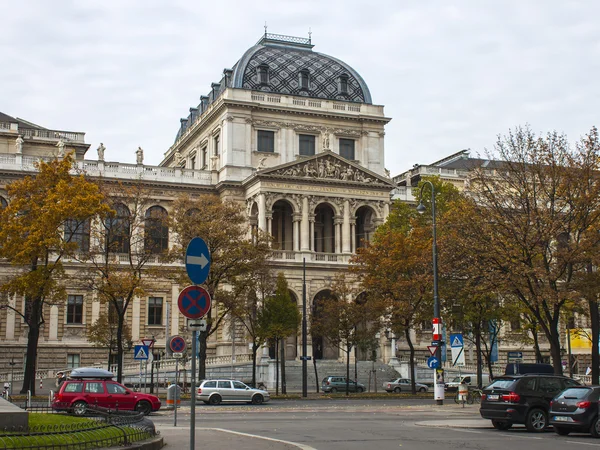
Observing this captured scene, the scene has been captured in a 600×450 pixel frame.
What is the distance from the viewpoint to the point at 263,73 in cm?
7619

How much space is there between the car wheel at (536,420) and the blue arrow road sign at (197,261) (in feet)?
47.3

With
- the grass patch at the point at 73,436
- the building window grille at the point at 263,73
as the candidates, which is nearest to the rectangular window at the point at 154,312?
the building window grille at the point at 263,73

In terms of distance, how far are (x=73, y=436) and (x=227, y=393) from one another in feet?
97.1

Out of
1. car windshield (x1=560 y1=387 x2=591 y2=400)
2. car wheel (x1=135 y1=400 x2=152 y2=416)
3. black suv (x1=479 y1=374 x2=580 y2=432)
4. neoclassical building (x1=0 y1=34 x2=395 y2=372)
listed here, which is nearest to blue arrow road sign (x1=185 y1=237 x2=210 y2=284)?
car windshield (x1=560 y1=387 x2=591 y2=400)

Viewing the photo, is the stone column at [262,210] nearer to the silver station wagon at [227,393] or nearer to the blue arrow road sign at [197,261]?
the silver station wagon at [227,393]

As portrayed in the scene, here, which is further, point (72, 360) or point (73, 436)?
point (72, 360)

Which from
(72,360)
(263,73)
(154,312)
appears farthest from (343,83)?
(72,360)

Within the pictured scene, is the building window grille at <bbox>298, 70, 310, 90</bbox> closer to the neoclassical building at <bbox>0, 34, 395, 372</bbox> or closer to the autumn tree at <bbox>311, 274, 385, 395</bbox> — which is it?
the neoclassical building at <bbox>0, 34, 395, 372</bbox>

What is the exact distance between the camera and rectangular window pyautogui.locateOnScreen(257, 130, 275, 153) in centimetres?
7438

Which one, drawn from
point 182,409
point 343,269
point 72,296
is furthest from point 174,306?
point 182,409

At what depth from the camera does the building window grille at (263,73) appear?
75688mm

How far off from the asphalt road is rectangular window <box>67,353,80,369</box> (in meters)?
33.6

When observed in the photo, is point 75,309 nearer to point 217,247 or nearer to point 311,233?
point 217,247

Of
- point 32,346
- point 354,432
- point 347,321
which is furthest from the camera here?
point 347,321
